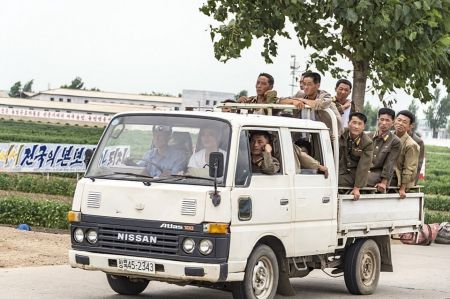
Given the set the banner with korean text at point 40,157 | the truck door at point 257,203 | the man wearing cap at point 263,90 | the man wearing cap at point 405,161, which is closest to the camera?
the truck door at point 257,203

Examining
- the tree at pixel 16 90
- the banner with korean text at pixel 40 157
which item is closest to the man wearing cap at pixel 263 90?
the banner with korean text at pixel 40 157

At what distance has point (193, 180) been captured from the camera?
33.2 feet

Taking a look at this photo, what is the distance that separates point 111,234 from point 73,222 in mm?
496

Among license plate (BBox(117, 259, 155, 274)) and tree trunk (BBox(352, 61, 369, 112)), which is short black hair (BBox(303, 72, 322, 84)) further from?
tree trunk (BBox(352, 61, 369, 112))

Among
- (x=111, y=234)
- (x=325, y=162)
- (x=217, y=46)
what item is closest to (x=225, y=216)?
(x=111, y=234)

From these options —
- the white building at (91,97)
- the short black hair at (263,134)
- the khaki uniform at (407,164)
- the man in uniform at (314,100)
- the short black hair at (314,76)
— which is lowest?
the khaki uniform at (407,164)

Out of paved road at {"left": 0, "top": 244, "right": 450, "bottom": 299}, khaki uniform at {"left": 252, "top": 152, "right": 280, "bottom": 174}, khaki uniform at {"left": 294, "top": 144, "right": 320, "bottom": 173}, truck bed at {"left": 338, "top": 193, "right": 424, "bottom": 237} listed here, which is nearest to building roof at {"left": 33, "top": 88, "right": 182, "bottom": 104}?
paved road at {"left": 0, "top": 244, "right": 450, "bottom": 299}

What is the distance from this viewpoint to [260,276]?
10.6 meters

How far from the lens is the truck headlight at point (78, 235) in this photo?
10406mm

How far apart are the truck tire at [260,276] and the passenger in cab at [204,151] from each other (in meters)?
1.00

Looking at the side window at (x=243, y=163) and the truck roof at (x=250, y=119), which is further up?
the truck roof at (x=250, y=119)

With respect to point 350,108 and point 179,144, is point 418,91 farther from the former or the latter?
point 179,144

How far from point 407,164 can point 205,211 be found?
4486mm

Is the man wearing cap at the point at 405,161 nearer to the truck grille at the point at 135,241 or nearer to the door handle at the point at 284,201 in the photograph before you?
the door handle at the point at 284,201
